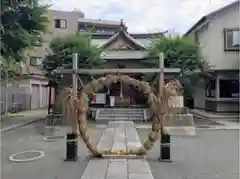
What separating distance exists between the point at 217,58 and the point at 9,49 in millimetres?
13478

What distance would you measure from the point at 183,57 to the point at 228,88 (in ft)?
14.7

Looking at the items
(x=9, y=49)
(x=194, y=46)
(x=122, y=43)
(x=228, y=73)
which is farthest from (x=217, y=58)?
(x=9, y=49)

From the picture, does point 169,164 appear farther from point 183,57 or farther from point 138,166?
point 183,57

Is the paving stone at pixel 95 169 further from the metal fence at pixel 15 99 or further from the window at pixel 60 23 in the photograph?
the window at pixel 60 23

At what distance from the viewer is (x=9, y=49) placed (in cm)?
1502

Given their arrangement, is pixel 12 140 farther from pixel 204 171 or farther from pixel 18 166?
pixel 204 171

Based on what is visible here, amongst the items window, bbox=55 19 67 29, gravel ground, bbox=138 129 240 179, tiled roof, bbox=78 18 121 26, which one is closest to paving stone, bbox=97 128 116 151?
gravel ground, bbox=138 129 240 179

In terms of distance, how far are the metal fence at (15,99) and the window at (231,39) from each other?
1547 cm

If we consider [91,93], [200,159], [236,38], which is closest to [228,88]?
[236,38]

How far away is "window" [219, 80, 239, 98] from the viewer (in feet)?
70.8

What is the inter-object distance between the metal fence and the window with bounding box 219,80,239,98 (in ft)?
48.2

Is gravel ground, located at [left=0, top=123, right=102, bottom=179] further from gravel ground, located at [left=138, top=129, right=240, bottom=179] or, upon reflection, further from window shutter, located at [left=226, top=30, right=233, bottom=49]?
window shutter, located at [left=226, top=30, right=233, bottom=49]

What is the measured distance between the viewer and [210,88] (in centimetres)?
2288

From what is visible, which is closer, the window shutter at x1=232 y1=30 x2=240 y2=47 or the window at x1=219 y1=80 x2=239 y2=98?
the window shutter at x1=232 y1=30 x2=240 y2=47
